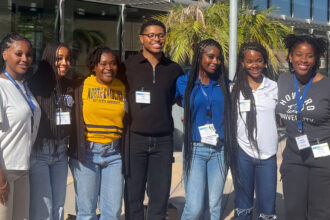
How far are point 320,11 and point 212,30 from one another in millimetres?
11440

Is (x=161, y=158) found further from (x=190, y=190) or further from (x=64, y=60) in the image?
(x=64, y=60)

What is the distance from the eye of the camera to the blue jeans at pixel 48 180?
11.6ft

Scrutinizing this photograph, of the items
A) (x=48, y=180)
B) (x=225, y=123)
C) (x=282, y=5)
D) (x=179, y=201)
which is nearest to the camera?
(x=48, y=180)

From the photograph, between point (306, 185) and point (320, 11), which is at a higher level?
point (320, 11)

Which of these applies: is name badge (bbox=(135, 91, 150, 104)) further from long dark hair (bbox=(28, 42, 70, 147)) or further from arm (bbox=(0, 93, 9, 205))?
arm (bbox=(0, 93, 9, 205))

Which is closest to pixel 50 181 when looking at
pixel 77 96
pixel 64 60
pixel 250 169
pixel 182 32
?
pixel 77 96

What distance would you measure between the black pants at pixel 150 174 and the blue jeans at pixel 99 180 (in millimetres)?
139

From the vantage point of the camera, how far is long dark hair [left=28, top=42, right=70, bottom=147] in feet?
11.9

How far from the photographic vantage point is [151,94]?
3928mm

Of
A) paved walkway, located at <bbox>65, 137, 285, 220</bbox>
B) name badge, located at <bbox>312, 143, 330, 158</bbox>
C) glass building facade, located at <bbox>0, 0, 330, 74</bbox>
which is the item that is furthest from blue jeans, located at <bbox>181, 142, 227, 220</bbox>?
glass building facade, located at <bbox>0, 0, 330, 74</bbox>

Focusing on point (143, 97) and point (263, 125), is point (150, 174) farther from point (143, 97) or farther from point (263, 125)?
point (263, 125)

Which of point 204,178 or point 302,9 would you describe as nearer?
point 204,178

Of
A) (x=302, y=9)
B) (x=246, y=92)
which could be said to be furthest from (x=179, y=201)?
(x=302, y=9)

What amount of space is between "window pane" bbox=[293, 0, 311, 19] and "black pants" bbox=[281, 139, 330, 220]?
1419 centimetres
